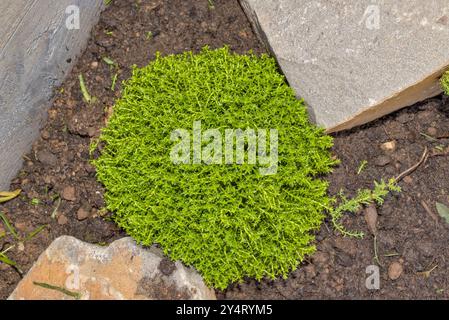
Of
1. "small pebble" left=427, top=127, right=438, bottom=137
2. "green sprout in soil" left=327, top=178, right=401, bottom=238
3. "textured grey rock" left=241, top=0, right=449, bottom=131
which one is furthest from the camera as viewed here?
"small pebble" left=427, top=127, right=438, bottom=137

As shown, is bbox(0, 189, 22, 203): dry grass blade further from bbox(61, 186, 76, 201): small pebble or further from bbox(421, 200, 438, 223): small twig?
bbox(421, 200, 438, 223): small twig

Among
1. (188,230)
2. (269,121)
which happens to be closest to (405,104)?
(269,121)

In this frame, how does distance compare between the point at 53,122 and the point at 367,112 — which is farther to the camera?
the point at 53,122

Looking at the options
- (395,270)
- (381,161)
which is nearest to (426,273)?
(395,270)

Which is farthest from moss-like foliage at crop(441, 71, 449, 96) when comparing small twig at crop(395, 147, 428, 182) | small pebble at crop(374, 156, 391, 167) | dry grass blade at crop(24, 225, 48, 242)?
dry grass blade at crop(24, 225, 48, 242)

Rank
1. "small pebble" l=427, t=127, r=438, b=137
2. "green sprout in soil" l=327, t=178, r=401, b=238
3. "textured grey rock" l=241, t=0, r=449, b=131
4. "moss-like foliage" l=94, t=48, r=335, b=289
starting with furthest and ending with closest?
"small pebble" l=427, t=127, r=438, b=137 < "green sprout in soil" l=327, t=178, r=401, b=238 < "textured grey rock" l=241, t=0, r=449, b=131 < "moss-like foliage" l=94, t=48, r=335, b=289

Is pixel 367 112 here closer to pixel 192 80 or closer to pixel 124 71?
pixel 192 80

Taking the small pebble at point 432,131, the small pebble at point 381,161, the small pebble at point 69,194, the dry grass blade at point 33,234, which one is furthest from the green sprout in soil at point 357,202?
the dry grass blade at point 33,234
